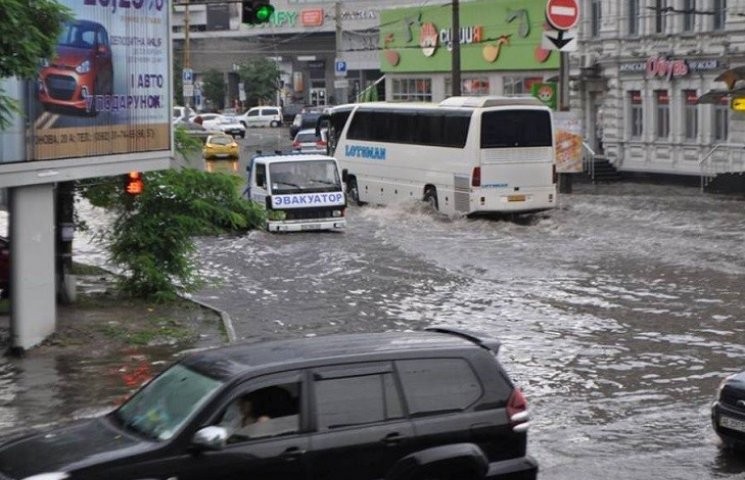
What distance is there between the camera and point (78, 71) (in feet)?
59.3

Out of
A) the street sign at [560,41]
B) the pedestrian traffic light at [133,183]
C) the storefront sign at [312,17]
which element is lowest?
the pedestrian traffic light at [133,183]

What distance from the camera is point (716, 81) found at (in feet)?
141

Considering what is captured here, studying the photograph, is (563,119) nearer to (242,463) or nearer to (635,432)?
(635,432)

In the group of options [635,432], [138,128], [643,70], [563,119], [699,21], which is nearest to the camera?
[635,432]

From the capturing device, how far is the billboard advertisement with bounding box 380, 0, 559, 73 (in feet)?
178

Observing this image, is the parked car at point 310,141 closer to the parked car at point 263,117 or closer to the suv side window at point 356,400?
the parked car at point 263,117

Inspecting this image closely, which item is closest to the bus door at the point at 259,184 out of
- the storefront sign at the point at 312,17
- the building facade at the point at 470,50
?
the building facade at the point at 470,50

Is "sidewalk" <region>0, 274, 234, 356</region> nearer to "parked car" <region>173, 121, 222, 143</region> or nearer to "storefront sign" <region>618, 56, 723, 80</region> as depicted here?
"parked car" <region>173, 121, 222, 143</region>

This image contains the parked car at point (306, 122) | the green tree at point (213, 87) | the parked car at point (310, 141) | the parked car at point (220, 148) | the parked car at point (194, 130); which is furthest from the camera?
the green tree at point (213, 87)

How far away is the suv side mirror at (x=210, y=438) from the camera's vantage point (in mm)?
8523

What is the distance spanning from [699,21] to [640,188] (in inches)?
238

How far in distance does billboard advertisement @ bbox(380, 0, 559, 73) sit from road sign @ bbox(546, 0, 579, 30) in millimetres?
7425

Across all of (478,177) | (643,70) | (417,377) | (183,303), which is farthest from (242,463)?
(643,70)

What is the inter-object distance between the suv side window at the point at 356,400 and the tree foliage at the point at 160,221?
12.0 meters
